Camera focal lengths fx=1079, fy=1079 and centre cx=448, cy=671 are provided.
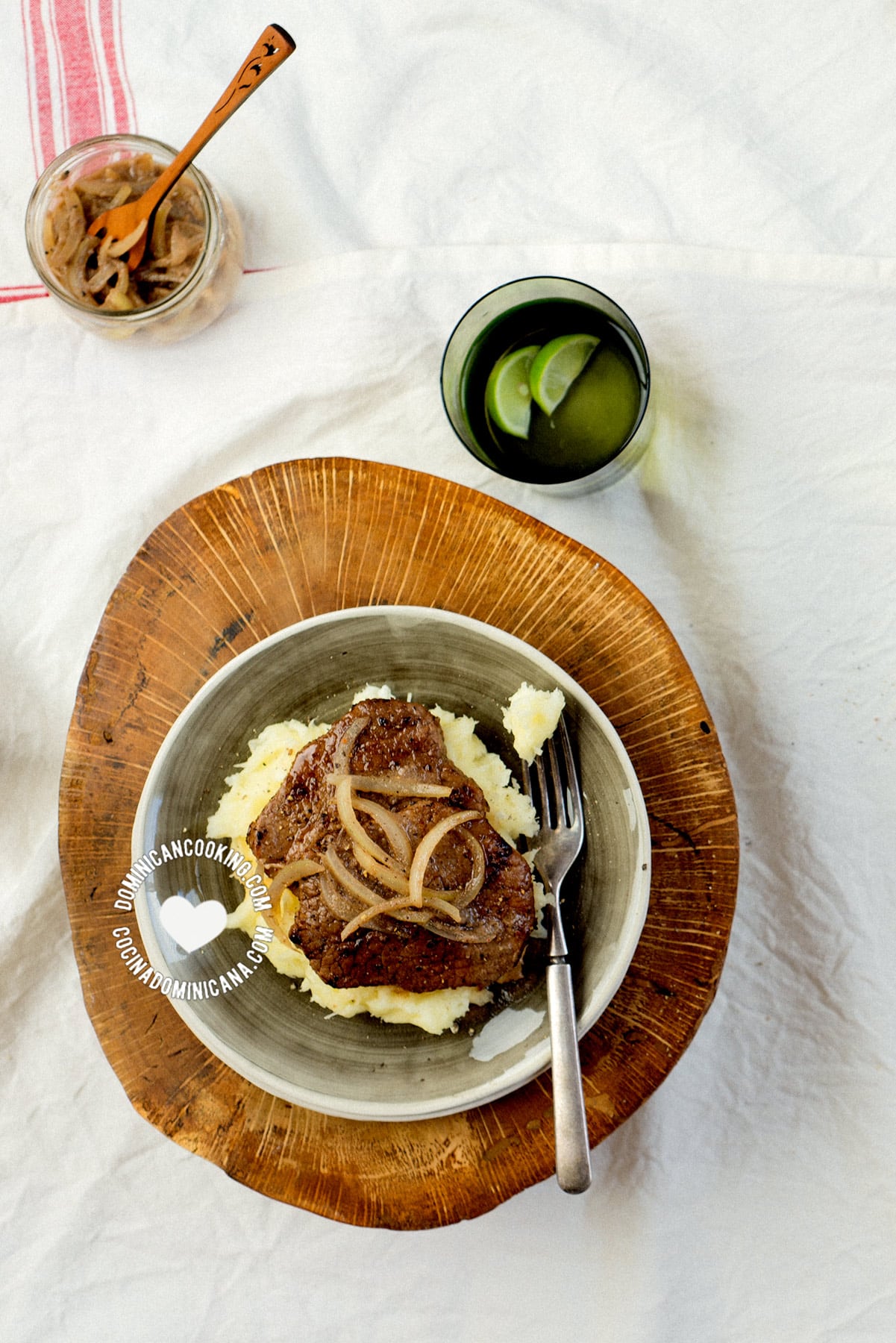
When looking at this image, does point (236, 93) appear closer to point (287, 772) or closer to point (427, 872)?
point (287, 772)

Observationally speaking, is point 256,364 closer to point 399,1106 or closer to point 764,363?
point 764,363

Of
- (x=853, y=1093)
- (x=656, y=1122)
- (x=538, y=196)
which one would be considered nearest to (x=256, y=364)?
(x=538, y=196)

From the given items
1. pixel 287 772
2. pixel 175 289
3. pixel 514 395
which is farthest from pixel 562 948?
pixel 175 289

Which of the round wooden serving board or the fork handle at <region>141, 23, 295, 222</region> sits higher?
the fork handle at <region>141, 23, 295, 222</region>

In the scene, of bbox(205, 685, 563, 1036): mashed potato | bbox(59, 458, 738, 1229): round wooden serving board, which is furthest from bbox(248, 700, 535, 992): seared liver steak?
bbox(59, 458, 738, 1229): round wooden serving board

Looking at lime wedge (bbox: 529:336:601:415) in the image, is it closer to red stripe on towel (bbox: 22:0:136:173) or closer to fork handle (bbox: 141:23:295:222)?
fork handle (bbox: 141:23:295:222)

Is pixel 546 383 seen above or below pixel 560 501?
above

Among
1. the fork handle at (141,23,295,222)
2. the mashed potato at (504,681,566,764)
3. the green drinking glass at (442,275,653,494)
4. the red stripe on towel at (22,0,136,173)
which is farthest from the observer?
the red stripe on towel at (22,0,136,173)
